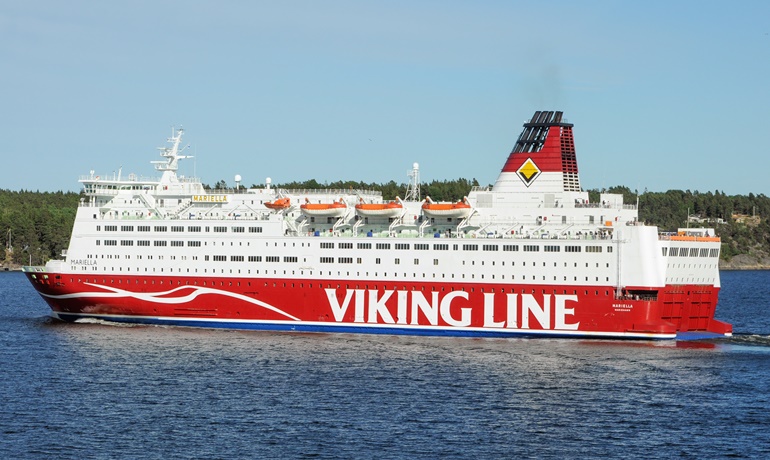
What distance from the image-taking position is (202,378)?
38625 millimetres

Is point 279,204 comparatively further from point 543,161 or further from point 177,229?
point 543,161

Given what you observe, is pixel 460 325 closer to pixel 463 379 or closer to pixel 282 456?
pixel 463 379

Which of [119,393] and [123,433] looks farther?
[119,393]

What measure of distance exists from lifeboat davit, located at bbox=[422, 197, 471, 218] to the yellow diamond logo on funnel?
284 cm

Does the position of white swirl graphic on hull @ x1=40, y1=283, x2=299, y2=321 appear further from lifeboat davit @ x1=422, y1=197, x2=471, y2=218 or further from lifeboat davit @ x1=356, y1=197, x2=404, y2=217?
lifeboat davit @ x1=422, y1=197, x2=471, y2=218

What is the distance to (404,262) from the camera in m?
49.7

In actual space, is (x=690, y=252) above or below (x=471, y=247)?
below

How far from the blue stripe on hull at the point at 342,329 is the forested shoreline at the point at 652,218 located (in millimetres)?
59429

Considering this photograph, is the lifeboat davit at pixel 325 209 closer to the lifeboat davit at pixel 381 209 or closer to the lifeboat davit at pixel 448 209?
the lifeboat davit at pixel 381 209

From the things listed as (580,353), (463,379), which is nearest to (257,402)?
(463,379)

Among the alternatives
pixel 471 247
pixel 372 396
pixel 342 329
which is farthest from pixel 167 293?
pixel 372 396

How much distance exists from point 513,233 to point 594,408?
1614 cm

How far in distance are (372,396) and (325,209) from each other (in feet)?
60.2

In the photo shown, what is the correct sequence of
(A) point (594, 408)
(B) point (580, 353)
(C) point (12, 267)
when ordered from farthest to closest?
(C) point (12, 267) → (B) point (580, 353) → (A) point (594, 408)
